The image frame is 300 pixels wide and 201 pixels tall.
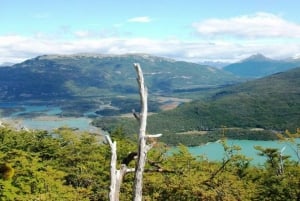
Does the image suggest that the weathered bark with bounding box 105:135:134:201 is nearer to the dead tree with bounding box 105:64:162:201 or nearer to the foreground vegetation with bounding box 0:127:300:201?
the dead tree with bounding box 105:64:162:201

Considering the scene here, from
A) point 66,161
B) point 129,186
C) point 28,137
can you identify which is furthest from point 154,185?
point 28,137

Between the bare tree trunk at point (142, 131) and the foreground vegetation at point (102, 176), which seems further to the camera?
the foreground vegetation at point (102, 176)

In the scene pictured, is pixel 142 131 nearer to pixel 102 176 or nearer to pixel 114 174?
pixel 114 174

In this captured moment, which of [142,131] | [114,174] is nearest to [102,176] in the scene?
[114,174]

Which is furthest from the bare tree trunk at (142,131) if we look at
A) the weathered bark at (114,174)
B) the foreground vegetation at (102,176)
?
the foreground vegetation at (102,176)

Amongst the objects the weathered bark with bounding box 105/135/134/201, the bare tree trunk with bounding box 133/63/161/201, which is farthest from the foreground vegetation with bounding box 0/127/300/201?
the weathered bark with bounding box 105/135/134/201

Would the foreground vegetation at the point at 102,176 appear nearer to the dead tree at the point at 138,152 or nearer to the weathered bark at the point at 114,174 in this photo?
the dead tree at the point at 138,152

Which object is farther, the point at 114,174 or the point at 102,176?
the point at 102,176

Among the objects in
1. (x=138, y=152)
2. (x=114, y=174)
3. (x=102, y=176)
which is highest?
(x=138, y=152)

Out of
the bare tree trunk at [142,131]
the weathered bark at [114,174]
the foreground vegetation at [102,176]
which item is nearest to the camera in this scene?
the bare tree trunk at [142,131]
